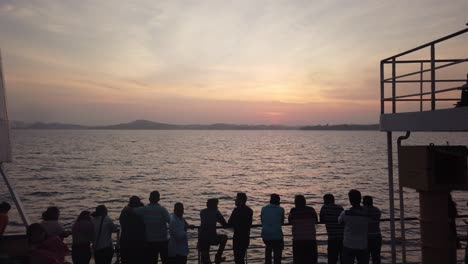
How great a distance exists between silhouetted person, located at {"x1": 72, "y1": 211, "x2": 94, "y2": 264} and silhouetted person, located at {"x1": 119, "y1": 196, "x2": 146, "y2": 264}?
702mm

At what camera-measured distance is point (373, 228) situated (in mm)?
8555

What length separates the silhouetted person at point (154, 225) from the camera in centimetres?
799

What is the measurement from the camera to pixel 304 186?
49.6 metres

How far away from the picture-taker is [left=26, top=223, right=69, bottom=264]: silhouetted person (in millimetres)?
5402

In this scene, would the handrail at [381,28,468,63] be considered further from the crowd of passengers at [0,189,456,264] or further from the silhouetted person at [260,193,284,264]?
the silhouetted person at [260,193,284,264]

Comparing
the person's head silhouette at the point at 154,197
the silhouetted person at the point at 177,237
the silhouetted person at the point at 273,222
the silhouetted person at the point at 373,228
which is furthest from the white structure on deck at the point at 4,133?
the silhouetted person at the point at 373,228

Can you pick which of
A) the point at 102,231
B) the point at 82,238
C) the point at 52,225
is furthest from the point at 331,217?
the point at 52,225

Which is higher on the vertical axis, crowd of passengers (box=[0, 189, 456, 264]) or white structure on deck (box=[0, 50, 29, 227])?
white structure on deck (box=[0, 50, 29, 227])

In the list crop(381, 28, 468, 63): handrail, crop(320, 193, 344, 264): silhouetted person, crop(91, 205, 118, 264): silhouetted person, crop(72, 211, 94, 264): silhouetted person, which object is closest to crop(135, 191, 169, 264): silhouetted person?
crop(91, 205, 118, 264): silhouetted person

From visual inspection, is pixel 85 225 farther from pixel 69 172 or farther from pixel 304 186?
pixel 69 172

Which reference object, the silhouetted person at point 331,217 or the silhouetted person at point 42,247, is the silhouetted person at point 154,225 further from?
the silhouetted person at point 331,217

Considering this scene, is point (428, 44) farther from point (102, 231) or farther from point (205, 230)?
point (102, 231)

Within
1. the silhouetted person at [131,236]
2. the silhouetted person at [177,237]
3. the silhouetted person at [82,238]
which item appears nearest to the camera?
the silhouetted person at [131,236]

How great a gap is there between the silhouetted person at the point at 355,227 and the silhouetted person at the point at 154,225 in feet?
10.9
